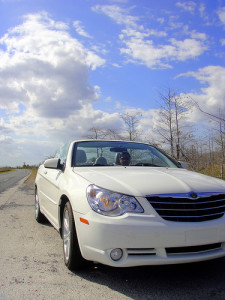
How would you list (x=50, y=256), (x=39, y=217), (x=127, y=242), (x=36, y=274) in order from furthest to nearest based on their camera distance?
1. (x=39, y=217)
2. (x=50, y=256)
3. (x=36, y=274)
4. (x=127, y=242)

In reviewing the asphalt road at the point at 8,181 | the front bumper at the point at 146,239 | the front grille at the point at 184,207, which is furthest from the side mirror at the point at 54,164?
the asphalt road at the point at 8,181

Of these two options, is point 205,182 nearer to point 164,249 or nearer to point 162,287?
point 164,249

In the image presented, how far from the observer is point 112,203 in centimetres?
280

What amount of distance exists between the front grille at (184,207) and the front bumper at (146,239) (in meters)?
0.07

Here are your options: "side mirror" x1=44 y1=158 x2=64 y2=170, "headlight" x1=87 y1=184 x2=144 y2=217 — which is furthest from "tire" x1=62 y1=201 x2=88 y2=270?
"side mirror" x1=44 y1=158 x2=64 y2=170

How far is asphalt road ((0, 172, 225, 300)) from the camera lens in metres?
2.71

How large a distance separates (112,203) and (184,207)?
0.69 m

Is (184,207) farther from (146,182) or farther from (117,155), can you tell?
(117,155)

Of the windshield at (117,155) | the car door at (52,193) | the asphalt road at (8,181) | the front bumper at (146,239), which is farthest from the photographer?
the asphalt road at (8,181)

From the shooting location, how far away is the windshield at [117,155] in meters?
4.19

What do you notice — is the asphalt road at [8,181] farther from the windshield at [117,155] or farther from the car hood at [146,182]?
the car hood at [146,182]

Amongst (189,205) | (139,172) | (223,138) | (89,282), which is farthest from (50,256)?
(223,138)

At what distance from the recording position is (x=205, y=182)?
3.29m

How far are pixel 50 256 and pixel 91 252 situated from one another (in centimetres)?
129
